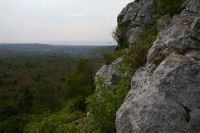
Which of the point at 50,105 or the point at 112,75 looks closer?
the point at 112,75

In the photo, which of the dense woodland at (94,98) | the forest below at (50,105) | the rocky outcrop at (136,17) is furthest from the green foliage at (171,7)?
the forest below at (50,105)

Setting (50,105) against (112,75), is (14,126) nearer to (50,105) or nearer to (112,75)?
(50,105)

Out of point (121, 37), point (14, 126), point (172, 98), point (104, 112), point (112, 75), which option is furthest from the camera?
point (14, 126)

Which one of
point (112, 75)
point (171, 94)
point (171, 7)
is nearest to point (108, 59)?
point (112, 75)

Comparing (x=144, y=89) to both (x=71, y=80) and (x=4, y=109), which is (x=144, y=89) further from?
(x=4, y=109)

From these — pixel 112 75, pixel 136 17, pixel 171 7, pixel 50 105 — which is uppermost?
pixel 136 17

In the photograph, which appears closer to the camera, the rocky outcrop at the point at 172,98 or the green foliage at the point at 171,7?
the rocky outcrop at the point at 172,98

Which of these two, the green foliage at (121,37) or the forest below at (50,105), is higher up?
the green foliage at (121,37)

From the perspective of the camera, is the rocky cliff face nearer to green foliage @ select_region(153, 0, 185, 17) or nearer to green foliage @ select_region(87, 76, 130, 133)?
green foliage @ select_region(87, 76, 130, 133)

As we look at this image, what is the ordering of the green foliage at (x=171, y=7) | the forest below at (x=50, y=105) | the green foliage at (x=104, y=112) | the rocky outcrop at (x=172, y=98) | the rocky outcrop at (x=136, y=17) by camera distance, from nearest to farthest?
the rocky outcrop at (x=172, y=98), the green foliage at (x=104, y=112), the green foliage at (x=171, y=7), the rocky outcrop at (x=136, y=17), the forest below at (x=50, y=105)

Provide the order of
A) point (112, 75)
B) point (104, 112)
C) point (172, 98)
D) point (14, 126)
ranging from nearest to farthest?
point (172, 98) < point (104, 112) < point (112, 75) < point (14, 126)

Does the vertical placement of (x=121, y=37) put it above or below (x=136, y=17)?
below

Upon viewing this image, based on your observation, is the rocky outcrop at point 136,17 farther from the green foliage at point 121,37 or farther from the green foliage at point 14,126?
the green foliage at point 14,126

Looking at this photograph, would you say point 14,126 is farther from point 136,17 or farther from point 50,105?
point 136,17
